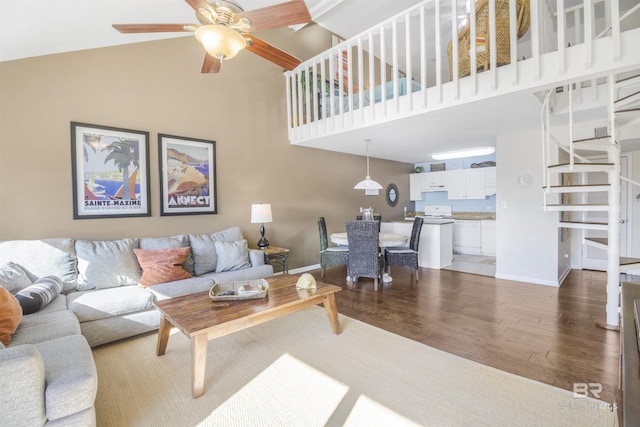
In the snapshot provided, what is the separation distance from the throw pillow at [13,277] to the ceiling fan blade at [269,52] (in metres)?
2.61

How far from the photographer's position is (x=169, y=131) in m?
3.57

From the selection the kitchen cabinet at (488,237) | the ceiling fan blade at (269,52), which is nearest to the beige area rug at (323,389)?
the ceiling fan blade at (269,52)

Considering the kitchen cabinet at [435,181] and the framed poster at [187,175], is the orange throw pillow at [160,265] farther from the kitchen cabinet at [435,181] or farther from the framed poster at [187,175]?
the kitchen cabinet at [435,181]

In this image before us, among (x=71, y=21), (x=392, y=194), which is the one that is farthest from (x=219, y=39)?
(x=392, y=194)

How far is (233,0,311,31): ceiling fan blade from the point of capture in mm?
1831

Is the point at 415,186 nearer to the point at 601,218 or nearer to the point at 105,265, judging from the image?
the point at 601,218

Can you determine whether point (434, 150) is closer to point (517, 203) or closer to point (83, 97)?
point (517, 203)

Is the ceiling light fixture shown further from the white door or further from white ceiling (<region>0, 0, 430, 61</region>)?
white ceiling (<region>0, 0, 430, 61</region>)

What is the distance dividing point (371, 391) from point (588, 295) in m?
3.54

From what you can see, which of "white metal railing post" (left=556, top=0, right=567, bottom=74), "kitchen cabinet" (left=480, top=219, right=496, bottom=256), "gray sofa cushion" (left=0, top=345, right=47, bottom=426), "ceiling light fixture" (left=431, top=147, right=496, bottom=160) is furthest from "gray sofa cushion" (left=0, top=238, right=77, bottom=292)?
"kitchen cabinet" (left=480, top=219, right=496, bottom=256)

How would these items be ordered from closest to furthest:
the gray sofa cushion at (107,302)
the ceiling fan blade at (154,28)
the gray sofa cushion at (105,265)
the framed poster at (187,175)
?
the ceiling fan blade at (154,28)
the gray sofa cushion at (107,302)
the gray sofa cushion at (105,265)
the framed poster at (187,175)

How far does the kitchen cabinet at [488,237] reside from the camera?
20.4 feet

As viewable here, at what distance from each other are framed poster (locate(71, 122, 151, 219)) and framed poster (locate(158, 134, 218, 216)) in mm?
198

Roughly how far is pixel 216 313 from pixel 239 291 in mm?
337
